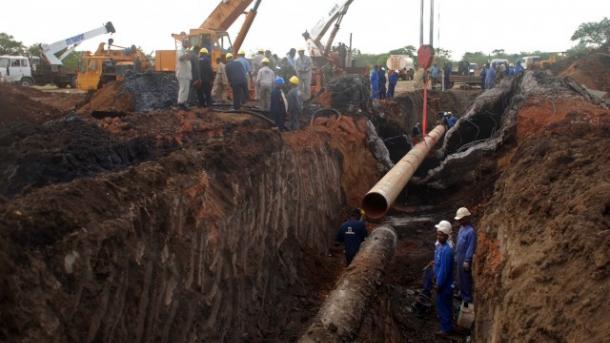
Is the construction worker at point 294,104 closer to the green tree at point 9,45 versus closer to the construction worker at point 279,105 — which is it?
the construction worker at point 279,105

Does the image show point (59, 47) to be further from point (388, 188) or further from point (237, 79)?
point (388, 188)

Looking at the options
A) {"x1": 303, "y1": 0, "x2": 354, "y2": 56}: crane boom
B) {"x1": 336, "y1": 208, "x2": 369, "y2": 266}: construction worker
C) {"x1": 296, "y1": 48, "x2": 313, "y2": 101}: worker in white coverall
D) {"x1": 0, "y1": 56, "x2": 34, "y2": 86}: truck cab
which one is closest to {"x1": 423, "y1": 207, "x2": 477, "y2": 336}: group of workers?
{"x1": 336, "y1": 208, "x2": 369, "y2": 266}: construction worker

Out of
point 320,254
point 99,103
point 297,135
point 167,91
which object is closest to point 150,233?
point 320,254

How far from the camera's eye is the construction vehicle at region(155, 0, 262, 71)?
1850 cm

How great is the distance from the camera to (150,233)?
5.36 m

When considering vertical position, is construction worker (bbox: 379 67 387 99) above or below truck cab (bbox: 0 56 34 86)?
below

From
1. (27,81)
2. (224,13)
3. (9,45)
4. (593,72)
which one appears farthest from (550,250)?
(9,45)

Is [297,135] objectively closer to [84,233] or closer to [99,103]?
[84,233]

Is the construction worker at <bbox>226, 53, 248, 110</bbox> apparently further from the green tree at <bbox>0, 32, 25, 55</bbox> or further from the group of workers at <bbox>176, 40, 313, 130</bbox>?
the green tree at <bbox>0, 32, 25, 55</bbox>

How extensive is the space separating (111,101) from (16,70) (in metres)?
18.8

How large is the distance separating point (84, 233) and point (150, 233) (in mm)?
855

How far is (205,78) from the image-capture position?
13.5 metres

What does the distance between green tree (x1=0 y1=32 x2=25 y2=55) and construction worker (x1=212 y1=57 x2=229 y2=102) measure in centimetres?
3867

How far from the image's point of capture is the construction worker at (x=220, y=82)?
49.7 ft
